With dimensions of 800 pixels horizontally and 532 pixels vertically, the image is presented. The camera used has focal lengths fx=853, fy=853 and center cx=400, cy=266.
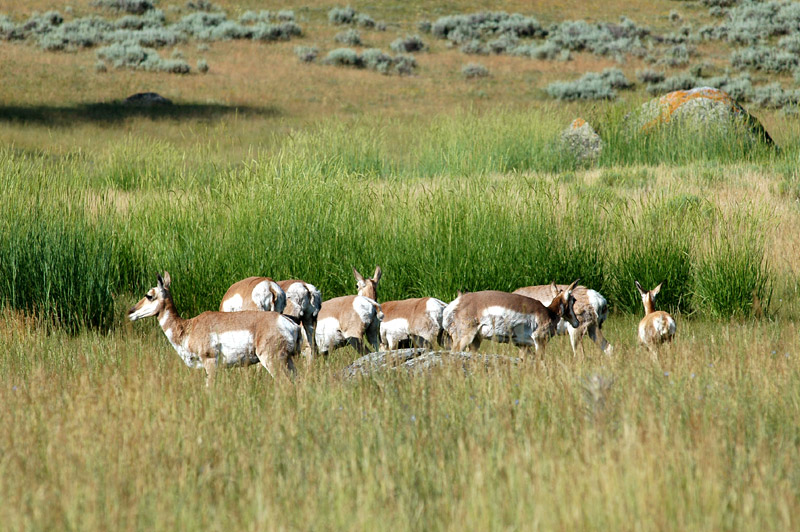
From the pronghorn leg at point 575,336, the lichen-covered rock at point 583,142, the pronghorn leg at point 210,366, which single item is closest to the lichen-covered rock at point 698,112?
the lichen-covered rock at point 583,142

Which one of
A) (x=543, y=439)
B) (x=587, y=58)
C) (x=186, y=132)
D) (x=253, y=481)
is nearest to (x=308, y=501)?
(x=253, y=481)

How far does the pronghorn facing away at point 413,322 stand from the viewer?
9594mm

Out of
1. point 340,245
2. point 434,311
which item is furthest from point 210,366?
point 340,245

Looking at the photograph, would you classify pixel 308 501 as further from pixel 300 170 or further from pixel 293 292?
pixel 300 170

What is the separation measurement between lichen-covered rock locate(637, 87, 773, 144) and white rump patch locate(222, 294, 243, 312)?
17.9 m

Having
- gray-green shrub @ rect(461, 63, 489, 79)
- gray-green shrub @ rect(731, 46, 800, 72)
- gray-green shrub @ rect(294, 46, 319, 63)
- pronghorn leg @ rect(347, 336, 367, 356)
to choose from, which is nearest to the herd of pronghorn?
pronghorn leg @ rect(347, 336, 367, 356)

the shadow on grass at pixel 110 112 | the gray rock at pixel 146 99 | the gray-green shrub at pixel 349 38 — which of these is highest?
the gray-green shrub at pixel 349 38

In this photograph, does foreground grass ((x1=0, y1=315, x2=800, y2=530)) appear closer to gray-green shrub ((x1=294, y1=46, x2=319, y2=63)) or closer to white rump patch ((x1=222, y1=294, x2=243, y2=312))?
white rump patch ((x1=222, y1=294, x2=243, y2=312))

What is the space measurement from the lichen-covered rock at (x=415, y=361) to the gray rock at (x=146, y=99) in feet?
103

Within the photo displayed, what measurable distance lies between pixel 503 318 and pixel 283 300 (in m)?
2.36

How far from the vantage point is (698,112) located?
955 inches

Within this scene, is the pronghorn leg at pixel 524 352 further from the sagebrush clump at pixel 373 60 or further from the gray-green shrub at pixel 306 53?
the gray-green shrub at pixel 306 53

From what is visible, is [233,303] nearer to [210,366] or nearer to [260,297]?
[260,297]

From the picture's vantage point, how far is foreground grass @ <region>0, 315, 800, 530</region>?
4582 millimetres
